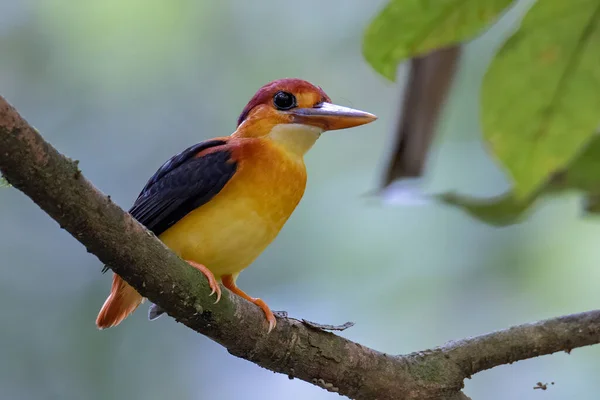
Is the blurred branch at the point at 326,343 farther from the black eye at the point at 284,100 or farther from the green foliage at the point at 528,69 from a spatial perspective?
the black eye at the point at 284,100

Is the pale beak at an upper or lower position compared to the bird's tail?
upper

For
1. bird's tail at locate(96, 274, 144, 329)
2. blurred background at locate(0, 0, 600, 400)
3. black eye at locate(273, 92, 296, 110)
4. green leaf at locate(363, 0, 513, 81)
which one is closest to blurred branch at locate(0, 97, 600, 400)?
bird's tail at locate(96, 274, 144, 329)

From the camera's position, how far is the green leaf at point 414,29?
191 centimetres

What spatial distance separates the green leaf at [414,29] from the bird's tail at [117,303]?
113 cm

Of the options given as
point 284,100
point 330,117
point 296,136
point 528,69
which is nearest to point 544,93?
point 528,69

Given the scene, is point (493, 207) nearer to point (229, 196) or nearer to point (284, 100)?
point (229, 196)

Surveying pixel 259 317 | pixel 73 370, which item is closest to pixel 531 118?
pixel 259 317

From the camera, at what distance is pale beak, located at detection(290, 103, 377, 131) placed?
2.58m

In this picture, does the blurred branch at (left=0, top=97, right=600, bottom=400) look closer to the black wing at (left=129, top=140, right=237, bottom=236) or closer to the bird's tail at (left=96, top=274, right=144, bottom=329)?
the black wing at (left=129, top=140, right=237, bottom=236)

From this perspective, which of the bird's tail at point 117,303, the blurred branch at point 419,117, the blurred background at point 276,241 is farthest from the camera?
the blurred background at point 276,241

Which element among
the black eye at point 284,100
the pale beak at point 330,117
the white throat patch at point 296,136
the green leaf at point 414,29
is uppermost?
the black eye at point 284,100

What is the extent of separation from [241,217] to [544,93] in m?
0.97

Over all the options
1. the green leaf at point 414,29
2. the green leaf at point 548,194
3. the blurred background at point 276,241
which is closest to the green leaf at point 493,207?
the green leaf at point 548,194

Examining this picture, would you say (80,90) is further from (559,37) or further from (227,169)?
(559,37)
